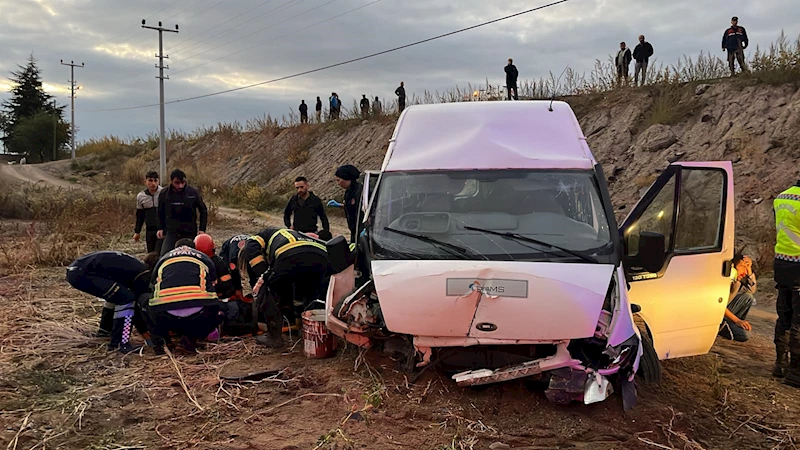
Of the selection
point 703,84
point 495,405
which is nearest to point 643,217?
point 495,405

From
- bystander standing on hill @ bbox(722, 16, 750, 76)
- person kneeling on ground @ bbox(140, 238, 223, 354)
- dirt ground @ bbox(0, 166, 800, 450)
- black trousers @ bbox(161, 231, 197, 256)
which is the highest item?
bystander standing on hill @ bbox(722, 16, 750, 76)

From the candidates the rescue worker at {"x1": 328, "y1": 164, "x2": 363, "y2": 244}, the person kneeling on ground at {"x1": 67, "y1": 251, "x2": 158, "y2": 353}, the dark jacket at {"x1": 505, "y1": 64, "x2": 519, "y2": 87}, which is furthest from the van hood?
the dark jacket at {"x1": 505, "y1": 64, "x2": 519, "y2": 87}

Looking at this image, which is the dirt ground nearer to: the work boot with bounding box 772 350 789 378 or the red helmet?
the work boot with bounding box 772 350 789 378

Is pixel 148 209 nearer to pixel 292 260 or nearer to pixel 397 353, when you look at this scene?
pixel 292 260

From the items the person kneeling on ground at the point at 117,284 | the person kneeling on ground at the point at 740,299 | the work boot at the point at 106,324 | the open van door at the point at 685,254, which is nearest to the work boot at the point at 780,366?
the person kneeling on ground at the point at 740,299

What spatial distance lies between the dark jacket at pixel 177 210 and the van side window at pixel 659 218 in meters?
5.78

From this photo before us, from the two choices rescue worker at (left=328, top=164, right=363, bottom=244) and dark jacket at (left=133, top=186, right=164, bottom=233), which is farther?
dark jacket at (left=133, top=186, right=164, bottom=233)

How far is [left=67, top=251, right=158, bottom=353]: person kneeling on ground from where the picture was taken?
17.9ft

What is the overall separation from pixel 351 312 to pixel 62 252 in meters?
8.88

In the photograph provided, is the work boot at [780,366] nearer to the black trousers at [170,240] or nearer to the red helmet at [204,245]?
the red helmet at [204,245]

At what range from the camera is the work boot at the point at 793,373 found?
16.1 ft

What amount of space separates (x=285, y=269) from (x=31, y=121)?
63.3m

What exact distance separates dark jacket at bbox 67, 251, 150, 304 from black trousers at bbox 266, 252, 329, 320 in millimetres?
1348

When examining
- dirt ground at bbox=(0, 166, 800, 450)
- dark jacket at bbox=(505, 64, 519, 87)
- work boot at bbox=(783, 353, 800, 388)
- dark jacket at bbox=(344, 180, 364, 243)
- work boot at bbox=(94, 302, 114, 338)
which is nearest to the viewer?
dirt ground at bbox=(0, 166, 800, 450)
